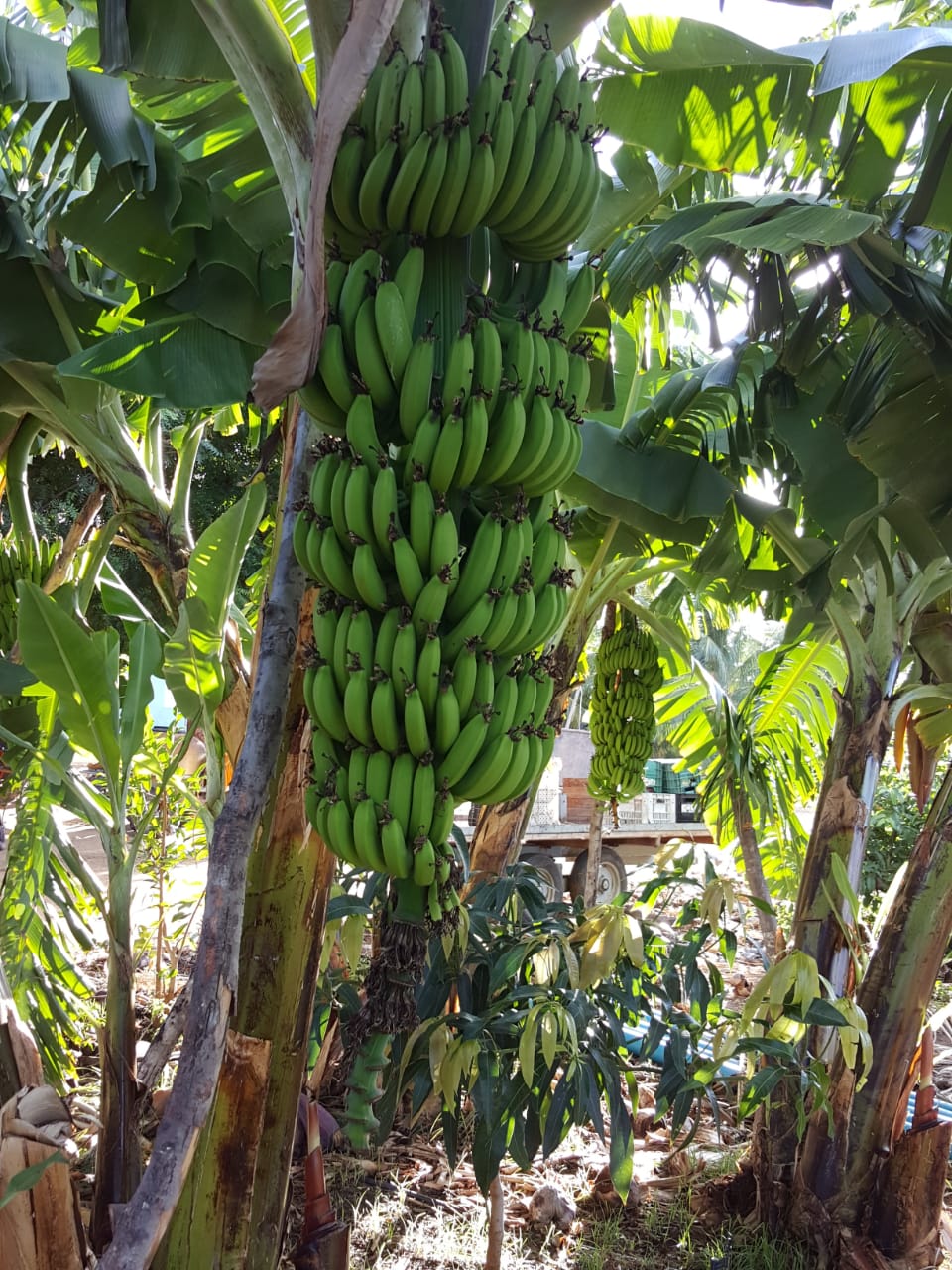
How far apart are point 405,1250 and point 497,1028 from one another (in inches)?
56.5

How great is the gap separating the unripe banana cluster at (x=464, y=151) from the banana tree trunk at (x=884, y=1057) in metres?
2.63

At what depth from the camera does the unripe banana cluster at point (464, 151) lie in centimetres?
129

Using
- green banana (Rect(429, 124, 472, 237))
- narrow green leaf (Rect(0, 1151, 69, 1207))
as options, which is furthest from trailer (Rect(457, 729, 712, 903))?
green banana (Rect(429, 124, 472, 237))

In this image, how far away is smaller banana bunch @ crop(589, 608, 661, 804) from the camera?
416 centimetres

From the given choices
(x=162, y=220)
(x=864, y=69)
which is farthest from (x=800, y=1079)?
(x=162, y=220)

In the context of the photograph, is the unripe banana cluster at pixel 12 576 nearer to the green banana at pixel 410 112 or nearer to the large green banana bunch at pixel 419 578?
the large green banana bunch at pixel 419 578

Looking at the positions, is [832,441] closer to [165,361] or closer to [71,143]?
[165,361]

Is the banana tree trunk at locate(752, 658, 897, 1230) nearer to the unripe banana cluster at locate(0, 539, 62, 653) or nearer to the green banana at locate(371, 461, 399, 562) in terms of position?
the green banana at locate(371, 461, 399, 562)

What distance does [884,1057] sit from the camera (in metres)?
3.07

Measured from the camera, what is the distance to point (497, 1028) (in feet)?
6.58

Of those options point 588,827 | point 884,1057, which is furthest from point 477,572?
point 588,827

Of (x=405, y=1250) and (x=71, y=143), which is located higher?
(x=71, y=143)

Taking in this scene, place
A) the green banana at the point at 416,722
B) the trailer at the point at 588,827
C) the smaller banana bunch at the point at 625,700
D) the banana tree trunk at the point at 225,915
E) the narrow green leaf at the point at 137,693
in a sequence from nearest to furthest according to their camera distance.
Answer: the banana tree trunk at the point at 225,915, the green banana at the point at 416,722, the narrow green leaf at the point at 137,693, the smaller banana bunch at the point at 625,700, the trailer at the point at 588,827

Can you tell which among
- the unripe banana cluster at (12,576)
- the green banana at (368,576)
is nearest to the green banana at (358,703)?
the green banana at (368,576)
